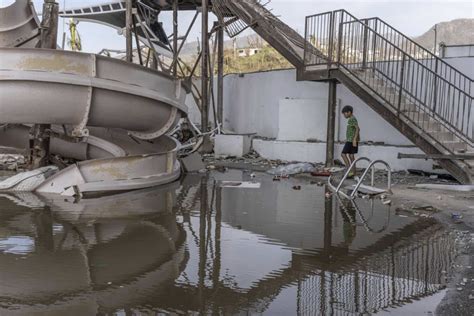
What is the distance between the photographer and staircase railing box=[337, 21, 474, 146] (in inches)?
431

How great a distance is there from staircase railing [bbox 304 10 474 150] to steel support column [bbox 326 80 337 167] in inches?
29.6

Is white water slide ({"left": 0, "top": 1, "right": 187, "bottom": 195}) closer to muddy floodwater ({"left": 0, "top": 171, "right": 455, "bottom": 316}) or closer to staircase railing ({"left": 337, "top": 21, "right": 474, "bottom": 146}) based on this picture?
muddy floodwater ({"left": 0, "top": 171, "right": 455, "bottom": 316})

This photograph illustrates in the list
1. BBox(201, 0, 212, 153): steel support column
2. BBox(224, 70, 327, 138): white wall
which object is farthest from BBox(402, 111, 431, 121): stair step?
BBox(201, 0, 212, 153): steel support column

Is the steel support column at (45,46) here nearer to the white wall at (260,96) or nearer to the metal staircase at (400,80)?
the metal staircase at (400,80)

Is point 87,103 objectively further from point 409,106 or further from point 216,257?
point 409,106

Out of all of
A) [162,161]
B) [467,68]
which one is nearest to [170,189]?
[162,161]

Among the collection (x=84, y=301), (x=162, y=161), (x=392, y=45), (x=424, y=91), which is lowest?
(x=84, y=301)

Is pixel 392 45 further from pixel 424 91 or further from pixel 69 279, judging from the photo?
pixel 69 279

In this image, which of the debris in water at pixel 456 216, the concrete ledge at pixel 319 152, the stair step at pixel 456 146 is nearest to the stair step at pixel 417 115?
the stair step at pixel 456 146

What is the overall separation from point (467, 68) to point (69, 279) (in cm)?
1028

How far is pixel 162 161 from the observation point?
10.5 m

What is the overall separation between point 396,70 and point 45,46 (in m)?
7.85

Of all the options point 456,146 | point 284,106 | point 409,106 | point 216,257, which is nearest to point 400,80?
point 409,106

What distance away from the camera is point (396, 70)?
12.0 meters
